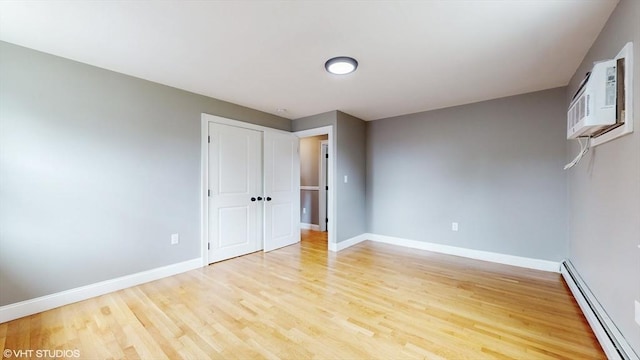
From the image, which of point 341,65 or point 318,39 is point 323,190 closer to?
point 341,65

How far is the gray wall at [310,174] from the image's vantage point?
5926mm

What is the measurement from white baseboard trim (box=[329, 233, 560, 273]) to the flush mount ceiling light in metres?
2.68

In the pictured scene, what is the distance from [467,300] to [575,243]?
4.81 feet

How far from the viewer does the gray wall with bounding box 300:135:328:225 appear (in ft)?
19.4

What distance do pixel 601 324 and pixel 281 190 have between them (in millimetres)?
3851

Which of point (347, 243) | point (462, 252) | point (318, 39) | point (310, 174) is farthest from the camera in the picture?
point (310, 174)

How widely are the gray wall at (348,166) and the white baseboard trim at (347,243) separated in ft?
0.22

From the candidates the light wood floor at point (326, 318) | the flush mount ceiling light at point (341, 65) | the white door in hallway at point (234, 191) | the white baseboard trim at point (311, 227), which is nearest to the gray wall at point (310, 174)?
the white baseboard trim at point (311, 227)

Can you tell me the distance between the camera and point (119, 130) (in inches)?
104

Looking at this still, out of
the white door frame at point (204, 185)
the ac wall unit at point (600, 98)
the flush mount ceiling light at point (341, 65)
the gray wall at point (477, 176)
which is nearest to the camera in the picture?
the ac wall unit at point (600, 98)

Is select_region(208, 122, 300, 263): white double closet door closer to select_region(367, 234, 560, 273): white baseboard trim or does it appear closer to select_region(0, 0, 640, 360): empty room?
select_region(0, 0, 640, 360): empty room

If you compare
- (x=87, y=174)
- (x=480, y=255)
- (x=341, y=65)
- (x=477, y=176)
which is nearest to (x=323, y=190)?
(x=477, y=176)

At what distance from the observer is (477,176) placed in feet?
12.1

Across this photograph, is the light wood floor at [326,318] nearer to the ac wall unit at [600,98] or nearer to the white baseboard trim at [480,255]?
the white baseboard trim at [480,255]
